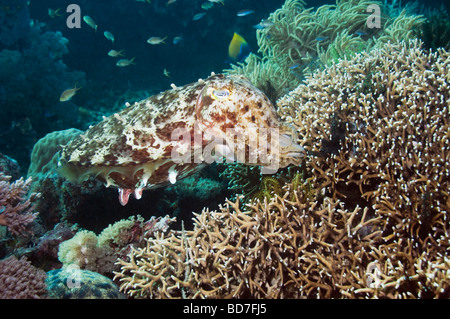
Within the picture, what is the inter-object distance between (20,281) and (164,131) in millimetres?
2608

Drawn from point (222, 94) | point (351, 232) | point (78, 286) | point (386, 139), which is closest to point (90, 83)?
point (78, 286)

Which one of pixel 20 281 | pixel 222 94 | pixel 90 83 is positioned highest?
pixel 222 94

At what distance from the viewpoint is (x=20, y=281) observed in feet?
10.4

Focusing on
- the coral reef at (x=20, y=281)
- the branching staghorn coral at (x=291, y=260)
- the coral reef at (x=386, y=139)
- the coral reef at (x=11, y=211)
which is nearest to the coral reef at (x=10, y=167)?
the coral reef at (x=11, y=211)

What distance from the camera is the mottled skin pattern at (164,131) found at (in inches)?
120

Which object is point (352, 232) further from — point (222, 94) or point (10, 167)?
point (10, 167)

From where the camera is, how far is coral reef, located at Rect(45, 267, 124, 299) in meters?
3.16

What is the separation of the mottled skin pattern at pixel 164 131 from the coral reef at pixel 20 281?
1337 millimetres

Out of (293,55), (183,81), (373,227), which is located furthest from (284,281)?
(183,81)

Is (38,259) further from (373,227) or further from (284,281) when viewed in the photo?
(373,227)

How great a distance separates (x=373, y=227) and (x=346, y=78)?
2796 mm

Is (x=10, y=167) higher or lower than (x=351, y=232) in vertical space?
lower

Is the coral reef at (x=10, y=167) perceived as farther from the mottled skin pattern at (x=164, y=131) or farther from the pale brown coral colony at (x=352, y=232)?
the pale brown coral colony at (x=352, y=232)

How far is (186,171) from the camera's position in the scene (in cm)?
374
